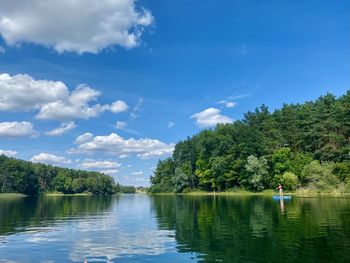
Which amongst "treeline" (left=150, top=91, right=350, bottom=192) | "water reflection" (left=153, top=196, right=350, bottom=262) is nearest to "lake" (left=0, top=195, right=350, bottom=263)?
"water reflection" (left=153, top=196, right=350, bottom=262)

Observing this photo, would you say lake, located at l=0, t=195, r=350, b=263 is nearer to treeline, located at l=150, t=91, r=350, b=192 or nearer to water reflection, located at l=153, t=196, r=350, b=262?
water reflection, located at l=153, t=196, r=350, b=262

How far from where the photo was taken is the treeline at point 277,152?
102750 millimetres

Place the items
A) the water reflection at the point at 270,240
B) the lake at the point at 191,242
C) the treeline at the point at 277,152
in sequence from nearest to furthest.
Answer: the water reflection at the point at 270,240 → the lake at the point at 191,242 → the treeline at the point at 277,152

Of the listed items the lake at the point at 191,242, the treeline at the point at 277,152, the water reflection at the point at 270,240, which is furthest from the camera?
the treeline at the point at 277,152

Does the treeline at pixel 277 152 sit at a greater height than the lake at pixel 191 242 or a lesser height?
greater

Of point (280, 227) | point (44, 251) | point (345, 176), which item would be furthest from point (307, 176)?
point (44, 251)

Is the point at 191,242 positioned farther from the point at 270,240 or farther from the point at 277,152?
the point at 277,152

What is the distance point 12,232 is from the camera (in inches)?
1417

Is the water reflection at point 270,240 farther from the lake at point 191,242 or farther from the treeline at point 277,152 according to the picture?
the treeline at point 277,152

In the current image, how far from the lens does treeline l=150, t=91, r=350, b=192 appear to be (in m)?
103

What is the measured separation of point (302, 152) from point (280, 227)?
9333cm

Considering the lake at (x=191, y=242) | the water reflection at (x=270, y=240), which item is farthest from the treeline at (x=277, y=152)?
the lake at (x=191, y=242)

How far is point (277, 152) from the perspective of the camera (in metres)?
121

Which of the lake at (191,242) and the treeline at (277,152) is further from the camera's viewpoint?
the treeline at (277,152)
